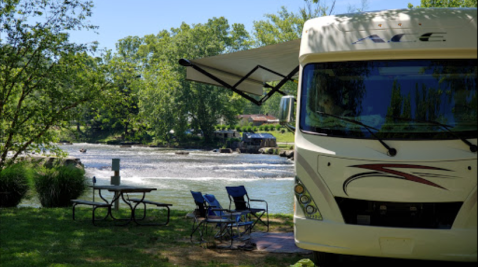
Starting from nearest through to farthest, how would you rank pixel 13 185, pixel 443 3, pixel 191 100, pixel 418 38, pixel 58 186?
pixel 418 38 < pixel 13 185 < pixel 58 186 < pixel 443 3 < pixel 191 100

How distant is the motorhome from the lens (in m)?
4.86

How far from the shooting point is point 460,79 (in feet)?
16.8

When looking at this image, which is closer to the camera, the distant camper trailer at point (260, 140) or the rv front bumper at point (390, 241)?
the rv front bumper at point (390, 241)

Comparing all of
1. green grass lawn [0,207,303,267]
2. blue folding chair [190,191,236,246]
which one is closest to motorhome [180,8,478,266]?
green grass lawn [0,207,303,267]

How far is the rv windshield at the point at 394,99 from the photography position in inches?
199

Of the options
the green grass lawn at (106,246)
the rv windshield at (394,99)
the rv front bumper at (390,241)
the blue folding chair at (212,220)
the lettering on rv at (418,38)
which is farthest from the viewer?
the blue folding chair at (212,220)

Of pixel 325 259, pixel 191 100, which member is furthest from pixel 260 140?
pixel 325 259

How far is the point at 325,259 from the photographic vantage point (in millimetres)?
6004

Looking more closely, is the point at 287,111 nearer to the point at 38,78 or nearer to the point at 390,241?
the point at 390,241

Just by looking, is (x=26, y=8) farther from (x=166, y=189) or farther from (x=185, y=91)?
(x=185, y=91)

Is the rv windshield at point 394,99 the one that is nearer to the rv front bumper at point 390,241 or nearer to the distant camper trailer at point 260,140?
the rv front bumper at point 390,241

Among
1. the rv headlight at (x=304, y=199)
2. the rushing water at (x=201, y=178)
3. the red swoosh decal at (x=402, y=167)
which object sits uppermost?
the red swoosh decal at (x=402, y=167)

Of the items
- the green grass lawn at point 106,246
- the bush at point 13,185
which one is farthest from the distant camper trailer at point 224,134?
the green grass lawn at point 106,246

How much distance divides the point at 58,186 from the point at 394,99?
9937 millimetres
